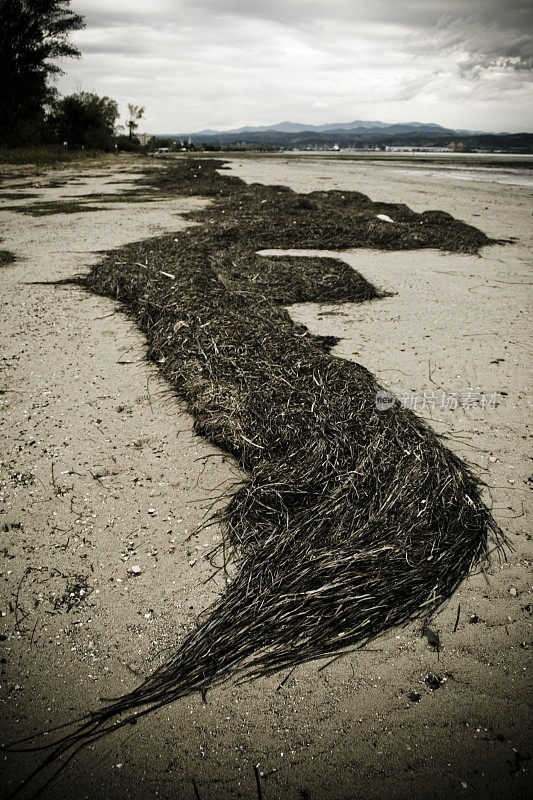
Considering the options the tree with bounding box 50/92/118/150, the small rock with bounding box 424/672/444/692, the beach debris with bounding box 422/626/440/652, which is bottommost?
the small rock with bounding box 424/672/444/692

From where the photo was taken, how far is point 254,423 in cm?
255

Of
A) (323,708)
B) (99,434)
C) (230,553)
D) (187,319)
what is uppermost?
(187,319)

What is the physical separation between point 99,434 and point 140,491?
2.00 ft

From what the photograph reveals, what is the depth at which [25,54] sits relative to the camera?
2862cm

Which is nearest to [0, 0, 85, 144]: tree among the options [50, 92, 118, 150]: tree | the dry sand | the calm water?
[50, 92, 118, 150]: tree

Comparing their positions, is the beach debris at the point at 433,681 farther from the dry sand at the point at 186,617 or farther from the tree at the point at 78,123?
the tree at the point at 78,123

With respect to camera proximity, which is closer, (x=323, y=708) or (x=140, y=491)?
(x=323, y=708)

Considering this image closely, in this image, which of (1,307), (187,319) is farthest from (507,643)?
(1,307)

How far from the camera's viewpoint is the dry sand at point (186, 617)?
1.21 metres

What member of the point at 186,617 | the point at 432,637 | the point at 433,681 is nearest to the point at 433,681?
the point at 433,681

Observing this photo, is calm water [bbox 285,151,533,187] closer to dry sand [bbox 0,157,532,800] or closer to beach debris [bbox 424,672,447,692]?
dry sand [bbox 0,157,532,800]

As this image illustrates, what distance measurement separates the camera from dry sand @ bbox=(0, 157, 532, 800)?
1.21m

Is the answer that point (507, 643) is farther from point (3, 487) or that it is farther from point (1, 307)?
point (1, 307)

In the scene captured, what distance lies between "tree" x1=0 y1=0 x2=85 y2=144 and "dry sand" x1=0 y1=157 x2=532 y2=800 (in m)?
35.7
